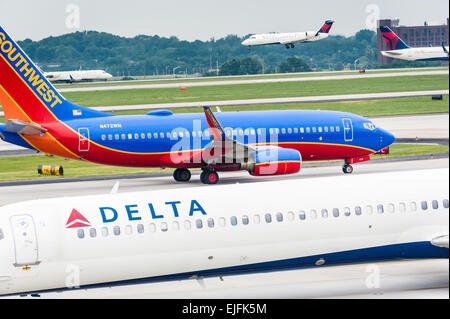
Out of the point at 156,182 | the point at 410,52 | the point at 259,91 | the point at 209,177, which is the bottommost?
the point at 156,182

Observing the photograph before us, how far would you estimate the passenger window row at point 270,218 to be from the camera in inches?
864

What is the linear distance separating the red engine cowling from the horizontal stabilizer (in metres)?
11.6

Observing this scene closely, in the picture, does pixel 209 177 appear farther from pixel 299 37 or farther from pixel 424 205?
pixel 299 37

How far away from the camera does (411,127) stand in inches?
2980

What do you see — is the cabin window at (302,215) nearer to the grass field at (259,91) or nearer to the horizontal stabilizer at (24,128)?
the horizontal stabilizer at (24,128)

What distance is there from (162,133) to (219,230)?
963 inches

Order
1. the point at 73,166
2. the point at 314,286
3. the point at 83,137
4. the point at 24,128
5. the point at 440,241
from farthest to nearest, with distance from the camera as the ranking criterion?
the point at 73,166, the point at 83,137, the point at 24,128, the point at 314,286, the point at 440,241

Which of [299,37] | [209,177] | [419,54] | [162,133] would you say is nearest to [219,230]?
[209,177]

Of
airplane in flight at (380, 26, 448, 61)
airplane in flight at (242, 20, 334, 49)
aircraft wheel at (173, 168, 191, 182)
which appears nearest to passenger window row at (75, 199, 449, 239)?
aircraft wheel at (173, 168, 191, 182)

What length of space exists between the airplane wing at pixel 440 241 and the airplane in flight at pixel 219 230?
28 mm

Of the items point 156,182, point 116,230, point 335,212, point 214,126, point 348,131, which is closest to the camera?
point 116,230

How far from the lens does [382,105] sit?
103m

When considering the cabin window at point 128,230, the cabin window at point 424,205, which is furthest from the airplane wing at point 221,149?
the cabin window at point 128,230
